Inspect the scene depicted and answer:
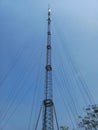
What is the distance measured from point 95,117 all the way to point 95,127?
184 centimetres

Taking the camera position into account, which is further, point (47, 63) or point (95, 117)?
point (47, 63)

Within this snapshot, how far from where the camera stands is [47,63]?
218 ft

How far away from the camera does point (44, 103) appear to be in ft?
206

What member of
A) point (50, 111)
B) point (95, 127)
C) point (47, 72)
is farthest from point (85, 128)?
point (47, 72)

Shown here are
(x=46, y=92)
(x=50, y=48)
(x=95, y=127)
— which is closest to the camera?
(x=95, y=127)

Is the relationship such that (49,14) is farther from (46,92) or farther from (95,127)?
(95,127)

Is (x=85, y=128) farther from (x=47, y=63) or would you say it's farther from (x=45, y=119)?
(x=47, y=63)

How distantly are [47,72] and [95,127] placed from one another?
1447cm

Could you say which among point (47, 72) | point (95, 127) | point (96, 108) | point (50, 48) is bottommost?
point (95, 127)

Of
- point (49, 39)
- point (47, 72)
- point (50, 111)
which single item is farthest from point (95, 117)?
point (49, 39)

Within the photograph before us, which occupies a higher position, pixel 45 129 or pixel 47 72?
pixel 47 72

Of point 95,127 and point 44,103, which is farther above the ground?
point 44,103

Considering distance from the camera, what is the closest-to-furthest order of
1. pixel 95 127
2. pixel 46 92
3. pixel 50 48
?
pixel 95 127 < pixel 46 92 < pixel 50 48

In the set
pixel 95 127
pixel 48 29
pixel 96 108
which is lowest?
pixel 95 127
